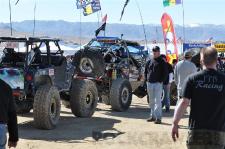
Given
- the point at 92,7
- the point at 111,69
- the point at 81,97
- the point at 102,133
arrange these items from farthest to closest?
the point at 92,7, the point at 111,69, the point at 81,97, the point at 102,133

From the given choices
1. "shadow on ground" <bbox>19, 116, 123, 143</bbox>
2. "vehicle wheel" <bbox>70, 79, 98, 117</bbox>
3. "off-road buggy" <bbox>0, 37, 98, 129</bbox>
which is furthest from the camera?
"vehicle wheel" <bbox>70, 79, 98, 117</bbox>

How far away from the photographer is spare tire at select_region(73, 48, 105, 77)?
46.2 feet

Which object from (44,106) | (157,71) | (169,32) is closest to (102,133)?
(44,106)

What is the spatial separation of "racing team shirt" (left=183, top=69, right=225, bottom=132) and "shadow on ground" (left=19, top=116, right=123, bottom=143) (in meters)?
4.68

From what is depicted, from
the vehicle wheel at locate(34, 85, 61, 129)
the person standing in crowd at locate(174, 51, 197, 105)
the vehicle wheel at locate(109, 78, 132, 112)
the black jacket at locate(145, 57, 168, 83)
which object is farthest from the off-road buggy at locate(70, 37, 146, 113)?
the person standing in crowd at locate(174, 51, 197, 105)

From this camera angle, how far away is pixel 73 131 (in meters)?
10.9

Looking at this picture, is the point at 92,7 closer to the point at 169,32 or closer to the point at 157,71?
the point at 169,32

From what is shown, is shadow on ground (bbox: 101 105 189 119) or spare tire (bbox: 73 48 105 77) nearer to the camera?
shadow on ground (bbox: 101 105 189 119)

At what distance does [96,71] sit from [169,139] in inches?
188

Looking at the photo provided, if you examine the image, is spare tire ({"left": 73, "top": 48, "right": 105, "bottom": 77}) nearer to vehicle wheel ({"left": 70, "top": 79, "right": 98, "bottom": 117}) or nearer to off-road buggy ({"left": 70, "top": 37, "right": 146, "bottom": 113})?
off-road buggy ({"left": 70, "top": 37, "right": 146, "bottom": 113})

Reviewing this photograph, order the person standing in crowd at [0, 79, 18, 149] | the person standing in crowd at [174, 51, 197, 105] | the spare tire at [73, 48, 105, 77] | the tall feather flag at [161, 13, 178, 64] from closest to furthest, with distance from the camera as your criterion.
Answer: the person standing in crowd at [0, 79, 18, 149]
the person standing in crowd at [174, 51, 197, 105]
the spare tire at [73, 48, 105, 77]
the tall feather flag at [161, 13, 178, 64]

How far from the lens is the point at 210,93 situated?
17.4ft

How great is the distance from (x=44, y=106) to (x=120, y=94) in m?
4.07

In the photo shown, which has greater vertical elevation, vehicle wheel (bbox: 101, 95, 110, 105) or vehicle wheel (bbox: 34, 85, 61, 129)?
vehicle wheel (bbox: 34, 85, 61, 129)
